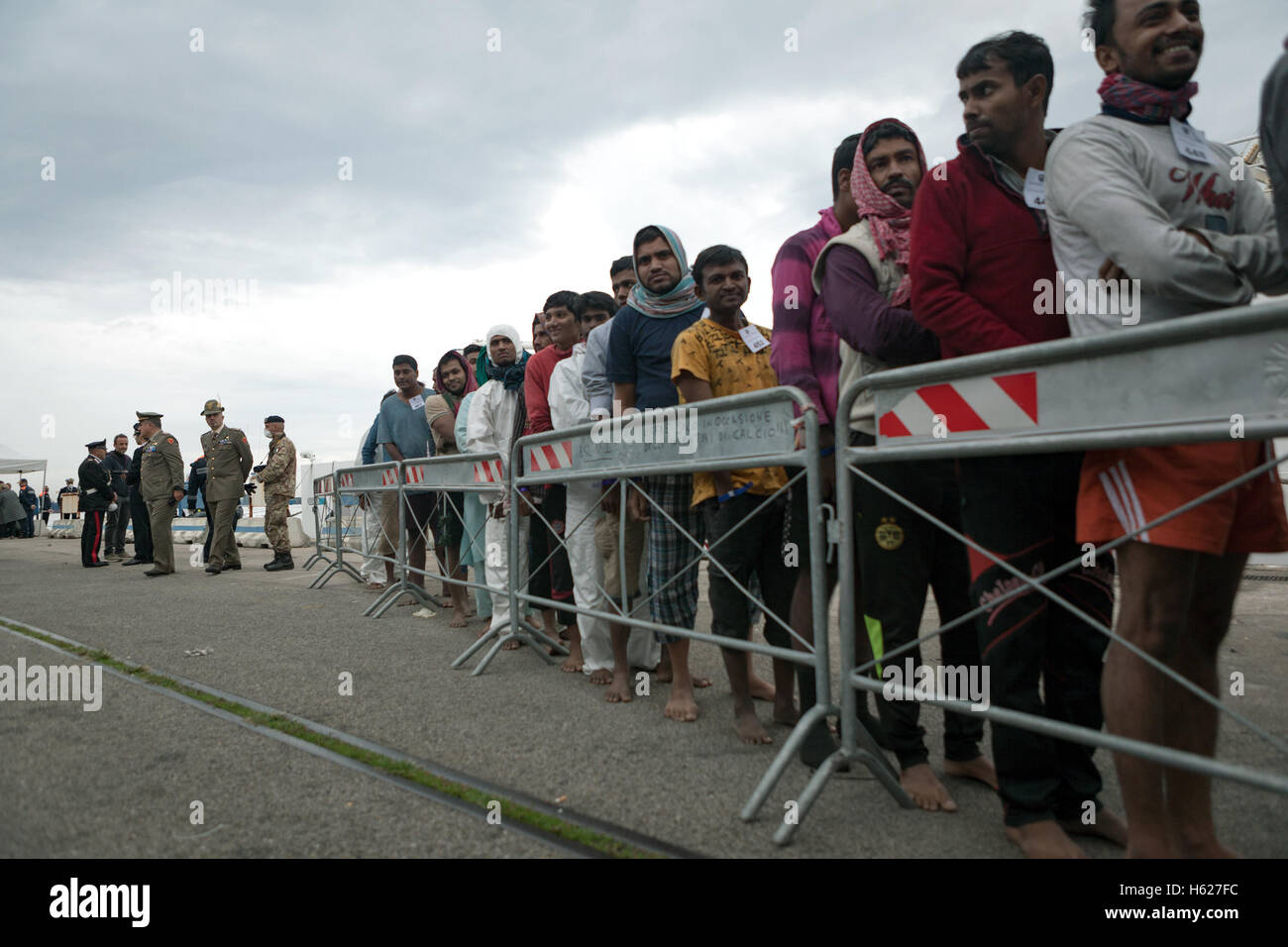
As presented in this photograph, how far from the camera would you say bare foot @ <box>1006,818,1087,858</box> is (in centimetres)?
202

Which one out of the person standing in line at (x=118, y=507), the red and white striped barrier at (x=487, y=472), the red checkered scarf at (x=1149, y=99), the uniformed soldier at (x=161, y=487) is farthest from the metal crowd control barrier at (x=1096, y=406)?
the person standing in line at (x=118, y=507)

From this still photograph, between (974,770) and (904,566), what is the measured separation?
720mm

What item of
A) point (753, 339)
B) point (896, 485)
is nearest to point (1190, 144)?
point (896, 485)

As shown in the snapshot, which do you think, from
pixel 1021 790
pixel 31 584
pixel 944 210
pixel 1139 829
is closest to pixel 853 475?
pixel 944 210

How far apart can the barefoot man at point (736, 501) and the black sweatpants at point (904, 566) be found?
1.62 ft

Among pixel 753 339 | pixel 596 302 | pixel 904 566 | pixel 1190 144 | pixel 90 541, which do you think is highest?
pixel 596 302

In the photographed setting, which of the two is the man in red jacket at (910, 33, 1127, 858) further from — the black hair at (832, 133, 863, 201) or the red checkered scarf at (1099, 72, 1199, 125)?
the black hair at (832, 133, 863, 201)

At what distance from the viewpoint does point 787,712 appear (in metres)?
3.29

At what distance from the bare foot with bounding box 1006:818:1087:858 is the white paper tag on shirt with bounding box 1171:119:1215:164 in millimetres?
1687

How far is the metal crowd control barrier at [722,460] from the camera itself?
2465 millimetres

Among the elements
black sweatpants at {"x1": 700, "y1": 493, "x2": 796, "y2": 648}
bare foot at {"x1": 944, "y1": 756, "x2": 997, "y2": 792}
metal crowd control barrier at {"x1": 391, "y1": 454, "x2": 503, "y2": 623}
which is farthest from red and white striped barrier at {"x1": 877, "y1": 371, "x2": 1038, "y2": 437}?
metal crowd control barrier at {"x1": 391, "y1": 454, "x2": 503, "y2": 623}

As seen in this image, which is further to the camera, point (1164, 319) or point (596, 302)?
point (596, 302)

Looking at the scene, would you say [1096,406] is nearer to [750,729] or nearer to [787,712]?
[750,729]

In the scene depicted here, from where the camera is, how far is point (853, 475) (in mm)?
2662
